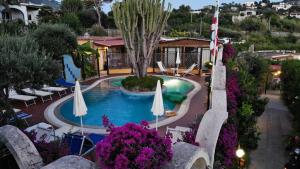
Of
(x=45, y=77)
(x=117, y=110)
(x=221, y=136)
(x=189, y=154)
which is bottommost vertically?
(x=117, y=110)

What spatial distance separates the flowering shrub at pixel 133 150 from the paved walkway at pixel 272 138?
Result: 300 inches

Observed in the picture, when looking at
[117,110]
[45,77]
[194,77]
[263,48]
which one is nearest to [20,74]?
[45,77]

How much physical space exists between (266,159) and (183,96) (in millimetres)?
5476

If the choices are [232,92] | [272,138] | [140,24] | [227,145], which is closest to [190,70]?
[140,24]

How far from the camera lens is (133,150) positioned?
12.6 ft

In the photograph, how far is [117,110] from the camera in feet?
44.4

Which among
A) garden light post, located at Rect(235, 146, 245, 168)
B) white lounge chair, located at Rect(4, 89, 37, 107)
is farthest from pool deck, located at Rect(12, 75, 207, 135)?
garden light post, located at Rect(235, 146, 245, 168)

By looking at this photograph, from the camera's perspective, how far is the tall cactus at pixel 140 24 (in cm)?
1558

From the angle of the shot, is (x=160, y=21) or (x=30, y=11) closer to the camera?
(x=160, y=21)

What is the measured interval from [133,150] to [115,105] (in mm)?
10595

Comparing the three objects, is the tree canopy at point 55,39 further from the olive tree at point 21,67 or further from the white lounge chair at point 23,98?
the olive tree at point 21,67

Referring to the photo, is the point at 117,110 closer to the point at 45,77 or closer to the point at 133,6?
the point at 45,77

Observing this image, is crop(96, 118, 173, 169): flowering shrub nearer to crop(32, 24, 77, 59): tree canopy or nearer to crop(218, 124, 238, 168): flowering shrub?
crop(218, 124, 238, 168): flowering shrub

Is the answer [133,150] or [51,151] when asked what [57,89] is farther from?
[133,150]
